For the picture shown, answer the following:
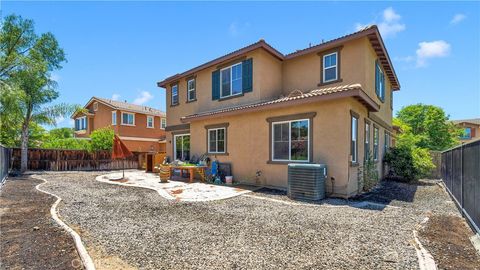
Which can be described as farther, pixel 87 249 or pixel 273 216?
pixel 273 216

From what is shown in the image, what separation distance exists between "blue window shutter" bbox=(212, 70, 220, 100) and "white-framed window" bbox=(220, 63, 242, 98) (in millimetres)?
215

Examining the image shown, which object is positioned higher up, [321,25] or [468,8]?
[321,25]

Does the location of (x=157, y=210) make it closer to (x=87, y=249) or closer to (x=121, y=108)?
(x=87, y=249)

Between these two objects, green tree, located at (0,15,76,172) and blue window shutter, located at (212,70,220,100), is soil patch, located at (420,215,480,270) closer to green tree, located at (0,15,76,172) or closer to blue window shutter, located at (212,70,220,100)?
blue window shutter, located at (212,70,220,100)

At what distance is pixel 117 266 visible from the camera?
3666 millimetres

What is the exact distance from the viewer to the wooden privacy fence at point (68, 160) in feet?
63.9

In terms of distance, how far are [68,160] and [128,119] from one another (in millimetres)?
8651

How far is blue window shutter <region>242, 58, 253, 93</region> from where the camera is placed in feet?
40.8

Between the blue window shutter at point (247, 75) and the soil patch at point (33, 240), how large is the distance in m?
9.11

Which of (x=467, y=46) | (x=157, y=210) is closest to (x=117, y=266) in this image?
(x=157, y=210)

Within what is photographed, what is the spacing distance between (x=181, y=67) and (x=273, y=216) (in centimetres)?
1303

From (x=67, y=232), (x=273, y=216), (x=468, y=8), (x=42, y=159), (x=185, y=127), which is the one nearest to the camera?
(x=67, y=232)

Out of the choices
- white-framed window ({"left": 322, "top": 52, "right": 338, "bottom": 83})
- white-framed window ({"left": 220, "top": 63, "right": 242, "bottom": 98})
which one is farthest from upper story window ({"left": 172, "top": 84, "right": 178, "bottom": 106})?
white-framed window ({"left": 322, "top": 52, "right": 338, "bottom": 83})

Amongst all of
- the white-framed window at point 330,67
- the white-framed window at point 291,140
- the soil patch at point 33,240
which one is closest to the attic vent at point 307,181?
the white-framed window at point 291,140
